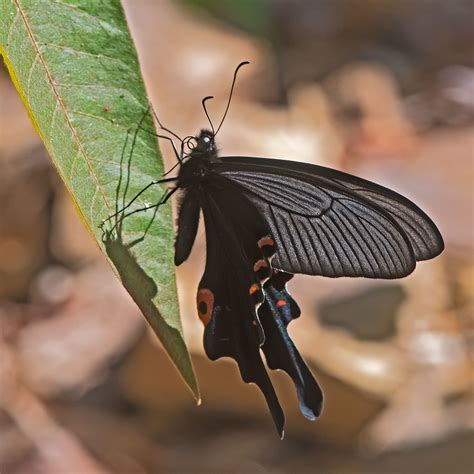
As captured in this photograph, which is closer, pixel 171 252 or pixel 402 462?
pixel 171 252

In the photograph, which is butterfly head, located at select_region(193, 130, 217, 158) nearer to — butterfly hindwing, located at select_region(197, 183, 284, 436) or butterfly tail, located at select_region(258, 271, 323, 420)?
butterfly hindwing, located at select_region(197, 183, 284, 436)

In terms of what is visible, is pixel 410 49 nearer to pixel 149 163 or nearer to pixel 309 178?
pixel 309 178

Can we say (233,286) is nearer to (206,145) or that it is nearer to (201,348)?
(206,145)

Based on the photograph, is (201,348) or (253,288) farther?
(201,348)

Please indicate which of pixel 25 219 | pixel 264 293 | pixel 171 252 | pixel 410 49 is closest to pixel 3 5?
pixel 171 252

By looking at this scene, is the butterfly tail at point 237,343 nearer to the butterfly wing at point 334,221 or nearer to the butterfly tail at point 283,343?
the butterfly tail at point 283,343

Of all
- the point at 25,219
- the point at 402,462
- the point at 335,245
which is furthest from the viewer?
the point at 25,219

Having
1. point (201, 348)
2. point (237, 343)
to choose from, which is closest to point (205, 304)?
point (237, 343)
